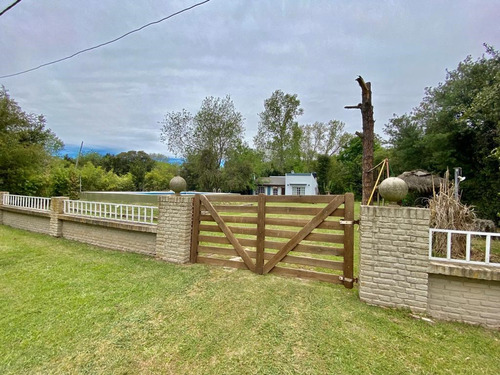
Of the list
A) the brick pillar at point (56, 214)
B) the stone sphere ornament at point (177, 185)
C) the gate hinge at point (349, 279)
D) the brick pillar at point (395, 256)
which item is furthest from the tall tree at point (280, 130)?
the brick pillar at point (395, 256)

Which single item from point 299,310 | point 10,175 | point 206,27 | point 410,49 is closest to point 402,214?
point 299,310

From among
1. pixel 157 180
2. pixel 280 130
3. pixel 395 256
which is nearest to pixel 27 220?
pixel 395 256

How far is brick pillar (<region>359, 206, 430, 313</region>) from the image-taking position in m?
2.74

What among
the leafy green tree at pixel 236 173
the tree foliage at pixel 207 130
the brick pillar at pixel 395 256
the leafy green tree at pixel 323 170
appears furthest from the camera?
the leafy green tree at pixel 323 170

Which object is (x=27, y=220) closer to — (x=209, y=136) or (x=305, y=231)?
(x=305, y=231)

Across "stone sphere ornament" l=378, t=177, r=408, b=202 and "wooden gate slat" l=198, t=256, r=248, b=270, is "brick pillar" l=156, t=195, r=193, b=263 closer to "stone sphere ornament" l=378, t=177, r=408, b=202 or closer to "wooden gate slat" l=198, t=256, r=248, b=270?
"wooden gate slat" l=198, t=256, r=248, b=270

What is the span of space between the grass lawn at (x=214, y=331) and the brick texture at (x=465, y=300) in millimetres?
151

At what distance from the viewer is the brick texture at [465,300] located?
255 centimetres

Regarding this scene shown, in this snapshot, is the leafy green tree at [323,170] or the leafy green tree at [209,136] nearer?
the leafy green tree at [209,136]

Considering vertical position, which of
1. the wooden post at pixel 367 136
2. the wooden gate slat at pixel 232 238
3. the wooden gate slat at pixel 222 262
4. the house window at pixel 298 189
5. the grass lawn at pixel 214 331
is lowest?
the grass lawn at pixel 214 331

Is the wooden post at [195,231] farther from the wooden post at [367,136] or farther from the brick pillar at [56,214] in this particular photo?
the brick pillar at [56,214]

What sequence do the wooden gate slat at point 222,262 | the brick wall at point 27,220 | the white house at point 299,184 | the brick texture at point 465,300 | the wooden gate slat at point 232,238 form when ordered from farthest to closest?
→ the white house at point 299,184 → the brick wall at point 27,220 → the wooden gate slat at point 222,262 → the wooden gate slat at point 232,238 → the brick texture at point 465,300

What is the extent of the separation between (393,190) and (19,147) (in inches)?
549

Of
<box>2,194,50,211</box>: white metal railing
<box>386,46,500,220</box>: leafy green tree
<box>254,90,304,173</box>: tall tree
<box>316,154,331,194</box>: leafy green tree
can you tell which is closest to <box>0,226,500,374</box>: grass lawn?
<box>2,194,50,211</box>: white metal railing
